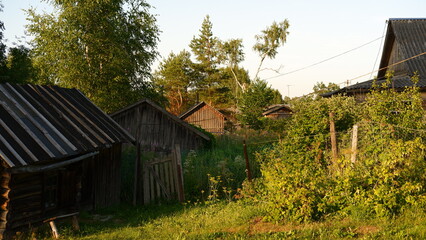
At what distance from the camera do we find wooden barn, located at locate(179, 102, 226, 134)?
40.8 metres

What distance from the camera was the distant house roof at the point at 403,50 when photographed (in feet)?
63.2

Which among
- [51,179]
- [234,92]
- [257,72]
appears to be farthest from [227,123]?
[51,179]

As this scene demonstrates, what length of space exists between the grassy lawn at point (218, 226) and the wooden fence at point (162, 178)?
0.60 m

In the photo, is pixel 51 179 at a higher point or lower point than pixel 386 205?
higher

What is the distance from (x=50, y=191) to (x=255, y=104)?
28389mm

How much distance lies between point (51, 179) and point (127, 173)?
3.79m

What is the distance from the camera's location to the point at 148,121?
1986 cm

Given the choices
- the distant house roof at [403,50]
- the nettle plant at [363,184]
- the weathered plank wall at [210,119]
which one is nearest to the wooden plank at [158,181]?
the nettle plant at [363,184]

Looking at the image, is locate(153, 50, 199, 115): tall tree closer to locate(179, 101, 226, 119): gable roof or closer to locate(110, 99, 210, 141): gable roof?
locate(179, 101, 226, 119): gable roof

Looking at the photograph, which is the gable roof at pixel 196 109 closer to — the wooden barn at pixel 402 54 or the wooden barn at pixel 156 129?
the wooden barn at pixel 402 54

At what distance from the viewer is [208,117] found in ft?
135

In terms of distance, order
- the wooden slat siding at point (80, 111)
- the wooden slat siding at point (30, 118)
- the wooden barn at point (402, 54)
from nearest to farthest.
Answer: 1. the wooden slat siding at point (30, 118)
2. the wooden slat siding at point (80, 111)
3. the wooden barn at point (402, 54)

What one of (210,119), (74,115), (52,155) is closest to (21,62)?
(210,119)

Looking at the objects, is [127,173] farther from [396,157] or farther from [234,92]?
[234,92]
